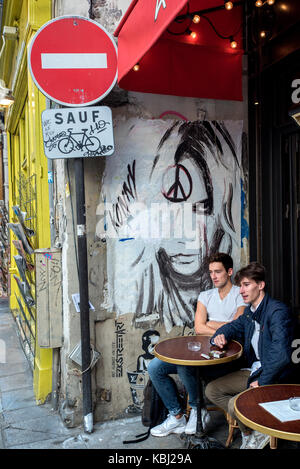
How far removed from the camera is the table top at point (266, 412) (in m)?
1.96

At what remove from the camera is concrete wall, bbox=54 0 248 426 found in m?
3.72

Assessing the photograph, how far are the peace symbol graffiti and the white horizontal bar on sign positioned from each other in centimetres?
111

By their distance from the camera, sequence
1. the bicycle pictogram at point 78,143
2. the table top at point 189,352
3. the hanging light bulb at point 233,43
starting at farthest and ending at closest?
1. the hanging light bulb at point 233,43
2. the bicycle pictogram at point 78,143
3. the table top at point 189,352

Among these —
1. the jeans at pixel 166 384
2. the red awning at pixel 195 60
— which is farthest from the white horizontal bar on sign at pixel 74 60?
the jeans at pixel 166 384

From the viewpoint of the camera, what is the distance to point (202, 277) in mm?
4094

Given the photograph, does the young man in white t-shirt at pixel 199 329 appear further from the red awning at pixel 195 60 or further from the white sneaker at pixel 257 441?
the red awning at pixel 195 60

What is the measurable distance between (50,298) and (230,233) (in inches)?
72.1

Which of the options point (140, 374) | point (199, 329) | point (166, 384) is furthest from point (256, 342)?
point (140, 374)

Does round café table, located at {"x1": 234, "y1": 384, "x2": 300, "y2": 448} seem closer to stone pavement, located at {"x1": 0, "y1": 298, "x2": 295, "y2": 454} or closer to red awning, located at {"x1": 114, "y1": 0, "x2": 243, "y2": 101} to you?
stone pavement, located at {"x1": 0, "y1": 298, "x2": 295, "y2": 454}

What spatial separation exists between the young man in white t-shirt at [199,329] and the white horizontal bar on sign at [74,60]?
1.88 meters

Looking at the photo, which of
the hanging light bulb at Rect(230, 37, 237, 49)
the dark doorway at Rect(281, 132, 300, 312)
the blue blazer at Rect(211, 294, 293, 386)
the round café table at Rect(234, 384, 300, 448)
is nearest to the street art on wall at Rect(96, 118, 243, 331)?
the dark doorway at Rect(281, 132, 300, 312)

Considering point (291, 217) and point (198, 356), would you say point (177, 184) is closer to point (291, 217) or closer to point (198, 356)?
point (291, 217)

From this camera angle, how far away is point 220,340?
125 inches
